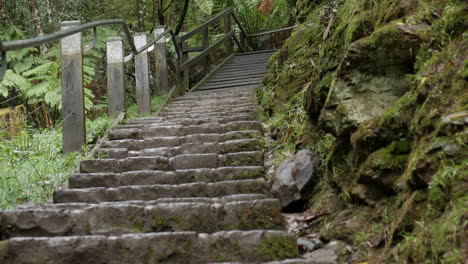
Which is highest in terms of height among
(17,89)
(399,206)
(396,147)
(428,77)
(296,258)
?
(428,77)

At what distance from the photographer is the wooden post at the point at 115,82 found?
544 cm

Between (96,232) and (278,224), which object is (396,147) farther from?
(96,232)

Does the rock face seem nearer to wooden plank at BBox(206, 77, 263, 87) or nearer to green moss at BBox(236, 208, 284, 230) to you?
green moss at BBox(236, 208, 284, 230)

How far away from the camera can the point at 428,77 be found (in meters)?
2.15

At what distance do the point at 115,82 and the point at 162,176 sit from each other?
2408 mm

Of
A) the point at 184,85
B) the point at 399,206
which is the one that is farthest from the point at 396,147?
the point at 184,85

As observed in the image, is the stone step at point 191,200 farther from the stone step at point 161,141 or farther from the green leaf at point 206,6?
the green leaf at point 206,6

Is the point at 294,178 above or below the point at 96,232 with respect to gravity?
above

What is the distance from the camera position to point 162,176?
3.44m

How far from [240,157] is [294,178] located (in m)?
0.88

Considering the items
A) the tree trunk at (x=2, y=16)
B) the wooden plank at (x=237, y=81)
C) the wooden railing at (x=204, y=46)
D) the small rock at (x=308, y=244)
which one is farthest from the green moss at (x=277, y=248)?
the tree trunk at (x=2, y=16)

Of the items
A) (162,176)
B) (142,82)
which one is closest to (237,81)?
(142,82)

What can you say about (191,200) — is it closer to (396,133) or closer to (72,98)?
(396,133)

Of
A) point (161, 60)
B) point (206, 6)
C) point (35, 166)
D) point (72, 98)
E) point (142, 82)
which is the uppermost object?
point (206, 6)
